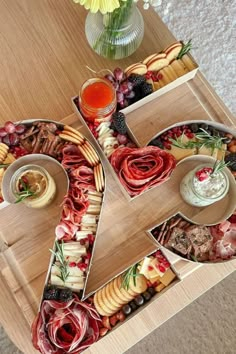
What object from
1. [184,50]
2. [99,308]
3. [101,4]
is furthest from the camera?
[184,50]

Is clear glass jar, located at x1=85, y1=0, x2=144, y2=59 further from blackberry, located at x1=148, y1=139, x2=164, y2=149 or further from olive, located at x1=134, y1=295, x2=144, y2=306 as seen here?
olive, located at x1=134, y1=295, x2=144, y2=306

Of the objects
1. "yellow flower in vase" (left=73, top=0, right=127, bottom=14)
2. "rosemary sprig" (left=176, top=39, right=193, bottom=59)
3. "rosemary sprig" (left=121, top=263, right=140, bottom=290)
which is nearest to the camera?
"yellow flower in vase" (left=73, top=0, right=127, bottom=14)

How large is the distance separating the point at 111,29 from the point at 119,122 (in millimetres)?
232

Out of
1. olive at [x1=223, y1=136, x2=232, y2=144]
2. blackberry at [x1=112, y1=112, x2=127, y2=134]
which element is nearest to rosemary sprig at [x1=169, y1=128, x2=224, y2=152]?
olive at [x1=223, y1=136, x2=232, y2=144]

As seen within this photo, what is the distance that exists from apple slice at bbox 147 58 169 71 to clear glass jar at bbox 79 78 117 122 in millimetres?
125

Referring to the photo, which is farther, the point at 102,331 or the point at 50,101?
the point at 50,101

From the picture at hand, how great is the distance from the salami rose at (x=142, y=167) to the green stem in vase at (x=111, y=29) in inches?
11.5

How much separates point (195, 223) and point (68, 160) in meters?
0.30

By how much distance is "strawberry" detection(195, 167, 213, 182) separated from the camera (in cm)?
94

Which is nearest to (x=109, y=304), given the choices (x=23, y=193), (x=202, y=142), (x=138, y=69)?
(x=23, y=193)

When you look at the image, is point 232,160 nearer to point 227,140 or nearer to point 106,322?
point 227,140

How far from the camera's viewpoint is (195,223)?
97 cm

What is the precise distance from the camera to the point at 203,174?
0.94 meters

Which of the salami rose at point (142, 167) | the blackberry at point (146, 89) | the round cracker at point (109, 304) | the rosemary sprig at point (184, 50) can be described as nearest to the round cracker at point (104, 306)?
the round cracker at point (109, 304)
